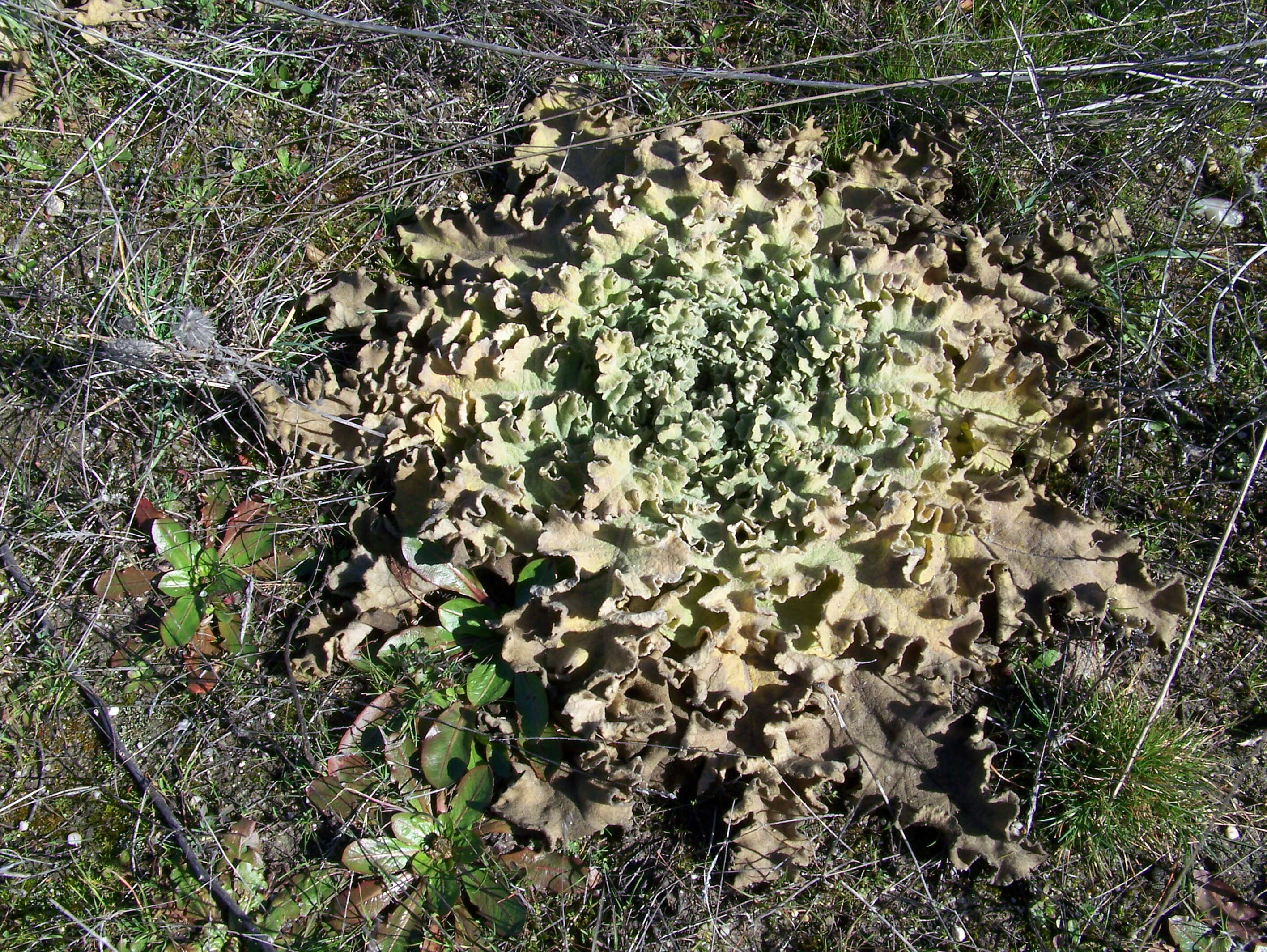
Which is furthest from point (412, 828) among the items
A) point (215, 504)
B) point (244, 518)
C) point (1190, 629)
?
point (1190, 629)

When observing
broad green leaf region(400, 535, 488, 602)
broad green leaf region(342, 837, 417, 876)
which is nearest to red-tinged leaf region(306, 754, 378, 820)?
broad green leaf region(342, 837, 417, 876)

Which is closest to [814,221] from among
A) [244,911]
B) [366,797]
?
[366,797]

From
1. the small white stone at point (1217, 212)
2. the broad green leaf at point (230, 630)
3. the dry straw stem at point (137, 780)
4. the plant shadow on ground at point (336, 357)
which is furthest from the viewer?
the small white stone at point (1217, 212)

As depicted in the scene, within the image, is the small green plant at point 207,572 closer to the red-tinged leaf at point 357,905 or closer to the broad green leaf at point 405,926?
the red-tinged leaf at point 357,905

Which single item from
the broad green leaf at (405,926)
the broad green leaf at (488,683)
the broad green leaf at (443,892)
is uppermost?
the broad green leaf at (488,683)

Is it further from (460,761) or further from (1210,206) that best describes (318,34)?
(1210,206)

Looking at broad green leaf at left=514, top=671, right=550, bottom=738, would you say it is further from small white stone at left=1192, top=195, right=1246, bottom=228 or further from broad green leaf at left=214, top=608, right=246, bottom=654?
small white stone at left=1192, top=195, right=1246, bottom=228

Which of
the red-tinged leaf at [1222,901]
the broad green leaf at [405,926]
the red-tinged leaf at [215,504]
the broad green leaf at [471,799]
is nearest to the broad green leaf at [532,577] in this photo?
the broad green leaf at [471,799]
